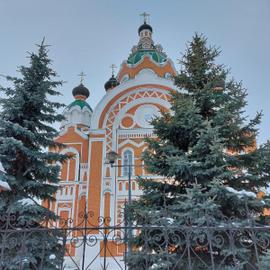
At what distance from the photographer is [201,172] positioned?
18.6 feet

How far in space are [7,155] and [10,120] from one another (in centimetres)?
100

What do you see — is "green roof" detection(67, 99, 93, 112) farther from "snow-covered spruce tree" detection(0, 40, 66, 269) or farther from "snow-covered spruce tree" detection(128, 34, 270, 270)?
"snow-covered spruce tree" detection(128, 34, 270, 270)

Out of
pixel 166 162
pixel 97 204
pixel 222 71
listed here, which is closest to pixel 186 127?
pixel 166 162

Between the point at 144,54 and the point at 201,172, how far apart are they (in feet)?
58.5

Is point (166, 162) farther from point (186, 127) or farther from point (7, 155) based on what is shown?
point (7, 155)

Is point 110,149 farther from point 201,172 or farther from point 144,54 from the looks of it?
point 201,172

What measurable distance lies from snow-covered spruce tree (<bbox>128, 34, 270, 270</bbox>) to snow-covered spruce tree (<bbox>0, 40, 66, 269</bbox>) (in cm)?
207

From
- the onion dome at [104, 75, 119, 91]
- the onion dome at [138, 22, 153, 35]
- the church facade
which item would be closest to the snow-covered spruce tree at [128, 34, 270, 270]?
the church facade

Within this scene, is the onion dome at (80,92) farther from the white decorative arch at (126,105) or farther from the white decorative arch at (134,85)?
the white decorative arch at (126,105)

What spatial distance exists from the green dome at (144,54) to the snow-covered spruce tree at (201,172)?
15.1 m

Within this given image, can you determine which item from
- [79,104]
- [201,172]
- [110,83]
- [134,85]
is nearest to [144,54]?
[110,83]

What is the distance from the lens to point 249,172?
607 cm

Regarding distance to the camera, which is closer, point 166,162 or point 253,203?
point 253,203

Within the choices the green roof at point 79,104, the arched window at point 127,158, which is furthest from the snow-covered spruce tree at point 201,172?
the green roof at point 79,104
